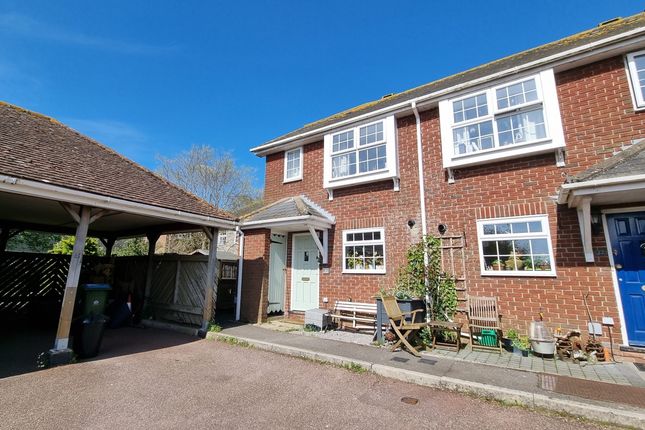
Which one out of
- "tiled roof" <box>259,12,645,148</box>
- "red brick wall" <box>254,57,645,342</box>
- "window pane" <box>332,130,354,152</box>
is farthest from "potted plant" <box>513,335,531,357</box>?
"window pane" <box>332,130,354,152</box>

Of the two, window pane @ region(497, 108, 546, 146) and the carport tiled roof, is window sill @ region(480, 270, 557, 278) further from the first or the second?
the carport tiled roof

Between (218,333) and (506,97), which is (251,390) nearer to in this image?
(218,333)

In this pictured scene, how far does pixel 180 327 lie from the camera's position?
823 cm

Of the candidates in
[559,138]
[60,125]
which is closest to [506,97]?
[559,138]

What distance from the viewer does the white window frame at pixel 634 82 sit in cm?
596

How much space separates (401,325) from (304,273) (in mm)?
4313

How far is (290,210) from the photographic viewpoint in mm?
9109

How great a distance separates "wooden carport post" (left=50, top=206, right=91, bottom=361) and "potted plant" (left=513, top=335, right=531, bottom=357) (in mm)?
8162

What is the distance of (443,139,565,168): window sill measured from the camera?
6438mm

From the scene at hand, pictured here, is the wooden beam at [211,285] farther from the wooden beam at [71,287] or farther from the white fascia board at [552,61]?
the white fascia board at [552,61]

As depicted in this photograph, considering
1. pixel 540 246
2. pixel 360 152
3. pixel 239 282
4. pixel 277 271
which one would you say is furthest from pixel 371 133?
pixel 239 282

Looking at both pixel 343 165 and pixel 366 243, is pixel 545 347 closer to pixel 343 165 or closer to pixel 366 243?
pixel 366 243

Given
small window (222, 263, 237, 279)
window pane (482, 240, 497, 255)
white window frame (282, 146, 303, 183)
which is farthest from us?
small window (222, 263, 237, 279)

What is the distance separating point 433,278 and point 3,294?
12182mm
